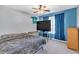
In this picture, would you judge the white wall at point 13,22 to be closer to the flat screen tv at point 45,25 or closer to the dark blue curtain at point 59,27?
the flat screen tv at point 45,25

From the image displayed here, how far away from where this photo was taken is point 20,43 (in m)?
1.41

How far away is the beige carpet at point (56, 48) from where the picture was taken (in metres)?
1.41

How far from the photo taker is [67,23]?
1443 millimetres

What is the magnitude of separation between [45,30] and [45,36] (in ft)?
0.34

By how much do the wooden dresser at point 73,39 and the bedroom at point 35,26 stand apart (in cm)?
6

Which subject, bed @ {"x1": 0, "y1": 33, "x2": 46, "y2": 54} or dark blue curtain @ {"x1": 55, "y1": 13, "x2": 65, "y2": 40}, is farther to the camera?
dark blue curtain @ {"x1": 55, "y1": 13, "x2": 65, "y2": 40}

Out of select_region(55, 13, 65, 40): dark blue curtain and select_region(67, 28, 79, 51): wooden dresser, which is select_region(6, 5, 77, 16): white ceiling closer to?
select_region(55, 13, 65, 40): dark blue curtain

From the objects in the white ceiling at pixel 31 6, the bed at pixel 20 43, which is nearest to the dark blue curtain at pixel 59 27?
the white ceiling at pixel 31 6

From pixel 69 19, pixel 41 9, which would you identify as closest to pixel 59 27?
pixel 69 19

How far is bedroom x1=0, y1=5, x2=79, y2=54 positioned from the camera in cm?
139

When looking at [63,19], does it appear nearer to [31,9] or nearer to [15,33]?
[31,9]

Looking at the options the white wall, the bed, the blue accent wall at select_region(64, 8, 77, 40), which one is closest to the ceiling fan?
the white wall

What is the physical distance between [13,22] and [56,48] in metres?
0.78
